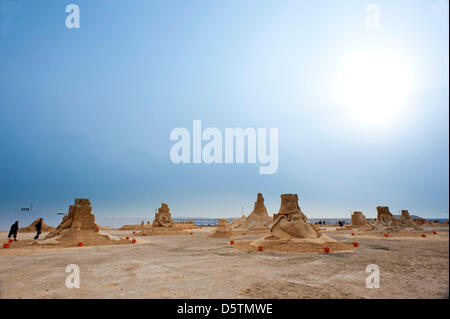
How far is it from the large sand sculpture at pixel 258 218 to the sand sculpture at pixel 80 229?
21.5 meters

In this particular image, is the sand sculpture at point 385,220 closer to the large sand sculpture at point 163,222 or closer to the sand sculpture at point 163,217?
the large sand sculpture at point 163,222

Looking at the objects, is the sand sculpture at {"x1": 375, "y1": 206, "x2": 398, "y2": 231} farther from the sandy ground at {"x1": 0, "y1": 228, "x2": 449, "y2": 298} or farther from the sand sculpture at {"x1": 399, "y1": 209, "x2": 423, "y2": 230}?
the sandy ground at {"x1": 0, "y1": 228, "x2": 449, "y2": 298}

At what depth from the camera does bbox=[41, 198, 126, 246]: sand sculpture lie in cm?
1858

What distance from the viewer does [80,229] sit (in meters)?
19.7

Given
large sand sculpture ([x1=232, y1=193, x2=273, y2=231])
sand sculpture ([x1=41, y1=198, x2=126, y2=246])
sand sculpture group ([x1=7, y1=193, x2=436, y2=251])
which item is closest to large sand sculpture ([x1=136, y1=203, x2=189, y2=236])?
large sand sculpture ([x1=232, y1=193, x2=273, y2=231])

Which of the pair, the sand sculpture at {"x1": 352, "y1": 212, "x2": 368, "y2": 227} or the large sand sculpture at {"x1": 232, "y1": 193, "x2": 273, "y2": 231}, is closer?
the large sand sculpture at {"x1": 232, "y1": 193, "x2": 273, "y2": 231}

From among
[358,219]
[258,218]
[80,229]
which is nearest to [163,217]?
[258,218]

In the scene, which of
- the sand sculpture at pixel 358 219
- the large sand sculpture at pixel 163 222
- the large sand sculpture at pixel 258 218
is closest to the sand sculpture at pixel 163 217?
the large sand sculpture at pixel 163 222

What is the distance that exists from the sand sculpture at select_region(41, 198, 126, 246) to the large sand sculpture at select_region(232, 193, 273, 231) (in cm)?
2154

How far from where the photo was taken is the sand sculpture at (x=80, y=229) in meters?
18.6

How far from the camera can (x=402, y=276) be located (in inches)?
291
